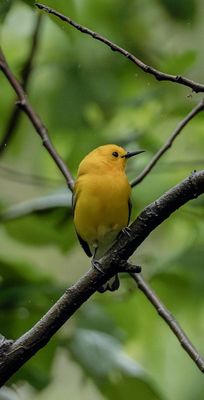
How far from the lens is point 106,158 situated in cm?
366

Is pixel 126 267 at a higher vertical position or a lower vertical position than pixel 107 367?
higher

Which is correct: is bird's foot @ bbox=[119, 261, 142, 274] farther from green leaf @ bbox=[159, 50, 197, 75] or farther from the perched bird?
green leaf @ bbox=[159, 50, 197, 75]

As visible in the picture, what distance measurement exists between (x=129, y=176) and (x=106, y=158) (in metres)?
0.24

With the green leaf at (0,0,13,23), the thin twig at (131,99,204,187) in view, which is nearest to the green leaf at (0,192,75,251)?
the thin twig at (131,99,204,187)

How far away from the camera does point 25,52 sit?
175 inches

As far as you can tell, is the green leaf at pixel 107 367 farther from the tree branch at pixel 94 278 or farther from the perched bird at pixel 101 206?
the tree branch at pixel 94 278

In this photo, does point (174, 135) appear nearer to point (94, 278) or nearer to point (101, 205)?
point (101, 205)

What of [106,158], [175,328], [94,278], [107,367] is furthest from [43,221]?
[94,278]

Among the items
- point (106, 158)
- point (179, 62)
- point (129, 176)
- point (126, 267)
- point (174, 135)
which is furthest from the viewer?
point (129, 176)

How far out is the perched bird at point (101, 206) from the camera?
3.28 m

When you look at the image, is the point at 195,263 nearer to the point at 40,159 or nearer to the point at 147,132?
the point at 147,132

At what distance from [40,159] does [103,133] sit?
690mm

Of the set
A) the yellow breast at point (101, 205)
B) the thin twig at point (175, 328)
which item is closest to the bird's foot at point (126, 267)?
the thin twig at point (175, 328)

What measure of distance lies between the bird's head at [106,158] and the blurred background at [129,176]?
0.10 metres
